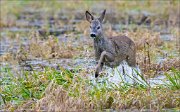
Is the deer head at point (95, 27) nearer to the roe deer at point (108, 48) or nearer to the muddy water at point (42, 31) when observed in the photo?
the roe deer at point (108, 48)

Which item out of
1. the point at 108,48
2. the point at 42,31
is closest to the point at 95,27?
the point at 108,48

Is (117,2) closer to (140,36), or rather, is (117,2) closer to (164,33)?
(164,33)

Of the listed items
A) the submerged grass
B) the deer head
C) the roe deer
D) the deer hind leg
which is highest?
the deer head

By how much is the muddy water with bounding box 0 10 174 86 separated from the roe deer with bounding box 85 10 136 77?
33 centimetres

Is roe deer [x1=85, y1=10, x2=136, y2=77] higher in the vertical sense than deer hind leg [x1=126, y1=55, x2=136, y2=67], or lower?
higher

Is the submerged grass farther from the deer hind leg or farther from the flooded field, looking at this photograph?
the deer hind leg

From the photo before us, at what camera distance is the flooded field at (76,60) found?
8.73 m

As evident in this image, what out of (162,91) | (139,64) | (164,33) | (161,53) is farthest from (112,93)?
(164,33)

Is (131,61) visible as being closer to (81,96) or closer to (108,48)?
(108,48)

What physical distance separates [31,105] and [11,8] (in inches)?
671

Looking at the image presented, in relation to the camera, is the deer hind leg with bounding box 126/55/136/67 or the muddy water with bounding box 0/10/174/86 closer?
the deer hind leg with bounding box 126/55/136/67

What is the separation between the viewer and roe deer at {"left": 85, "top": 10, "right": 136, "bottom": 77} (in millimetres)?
10484

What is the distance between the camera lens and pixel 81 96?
8.78 meters

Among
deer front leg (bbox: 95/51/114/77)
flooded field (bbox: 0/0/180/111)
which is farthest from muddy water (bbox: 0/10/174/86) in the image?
deer front leg (bbox: 95/51/114/77)
